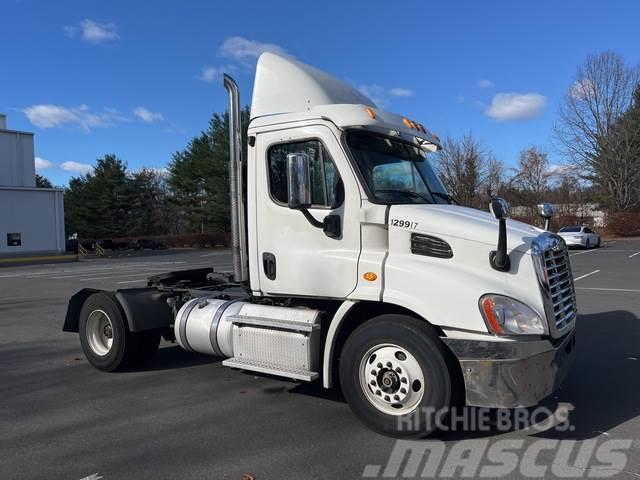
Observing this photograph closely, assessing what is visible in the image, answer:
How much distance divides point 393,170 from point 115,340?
3872 mm

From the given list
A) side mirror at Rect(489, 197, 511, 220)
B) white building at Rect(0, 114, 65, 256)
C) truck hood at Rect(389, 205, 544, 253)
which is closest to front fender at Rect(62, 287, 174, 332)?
truck hood at Rect(389, 205, 544, 253)

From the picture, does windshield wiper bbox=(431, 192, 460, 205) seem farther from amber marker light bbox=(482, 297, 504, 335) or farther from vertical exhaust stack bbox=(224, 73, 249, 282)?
vertical exhaust stack bbox=(224, 73, 249, 282)

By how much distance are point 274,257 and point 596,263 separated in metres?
Answer: 21.1

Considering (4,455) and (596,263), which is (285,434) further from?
(596,263)

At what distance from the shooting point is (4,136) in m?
Answer: 38.7

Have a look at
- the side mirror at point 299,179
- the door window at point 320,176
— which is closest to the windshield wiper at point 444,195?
the door window at point 320,176

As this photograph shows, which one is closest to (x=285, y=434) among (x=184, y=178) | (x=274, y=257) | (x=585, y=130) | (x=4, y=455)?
(x=274, y=257)

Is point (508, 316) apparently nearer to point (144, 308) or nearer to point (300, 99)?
point (300, 99)

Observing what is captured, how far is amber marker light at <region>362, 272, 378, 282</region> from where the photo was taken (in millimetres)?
4508

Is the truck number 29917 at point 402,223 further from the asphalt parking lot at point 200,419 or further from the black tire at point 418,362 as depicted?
the asphalt parking lot at point 200,419

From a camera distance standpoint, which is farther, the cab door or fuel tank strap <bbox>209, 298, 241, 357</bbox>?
fuel tank strap <bbox>209, 298, 241, 357</bbox>

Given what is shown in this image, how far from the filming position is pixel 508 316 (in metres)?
4.01

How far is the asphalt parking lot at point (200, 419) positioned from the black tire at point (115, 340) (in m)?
0.16

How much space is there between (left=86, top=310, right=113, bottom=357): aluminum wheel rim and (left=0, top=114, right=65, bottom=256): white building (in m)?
34.1
